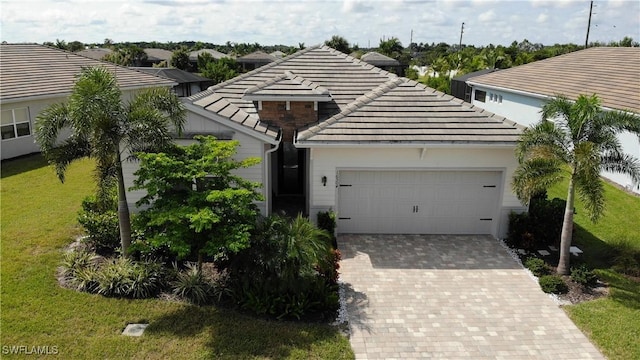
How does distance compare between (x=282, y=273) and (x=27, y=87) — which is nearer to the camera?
(x=282, y=273)

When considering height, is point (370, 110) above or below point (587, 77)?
below

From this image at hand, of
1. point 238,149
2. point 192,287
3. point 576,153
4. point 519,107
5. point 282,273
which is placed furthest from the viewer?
point 519,107

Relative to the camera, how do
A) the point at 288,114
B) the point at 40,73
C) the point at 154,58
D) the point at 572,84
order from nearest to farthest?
→ the point at 288,114
the point at 40,73
the point at 572,84
the point at 154,58

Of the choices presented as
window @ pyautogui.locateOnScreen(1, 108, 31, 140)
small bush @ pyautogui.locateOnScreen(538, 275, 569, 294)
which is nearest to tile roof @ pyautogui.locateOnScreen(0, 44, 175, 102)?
window @ pyautogui.locateOnScreen(1, 108, 31, 140)

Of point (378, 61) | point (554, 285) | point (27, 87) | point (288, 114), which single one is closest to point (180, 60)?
point (378, 61)

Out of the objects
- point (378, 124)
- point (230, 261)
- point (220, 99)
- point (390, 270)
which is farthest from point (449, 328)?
point (220, 99)

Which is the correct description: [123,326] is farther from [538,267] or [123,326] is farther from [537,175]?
[537,175]

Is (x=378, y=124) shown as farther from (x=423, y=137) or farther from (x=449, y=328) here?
(x=449, y=328)

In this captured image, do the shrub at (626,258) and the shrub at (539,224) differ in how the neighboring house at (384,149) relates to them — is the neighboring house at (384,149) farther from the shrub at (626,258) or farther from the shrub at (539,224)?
the shrub at (626,258)
